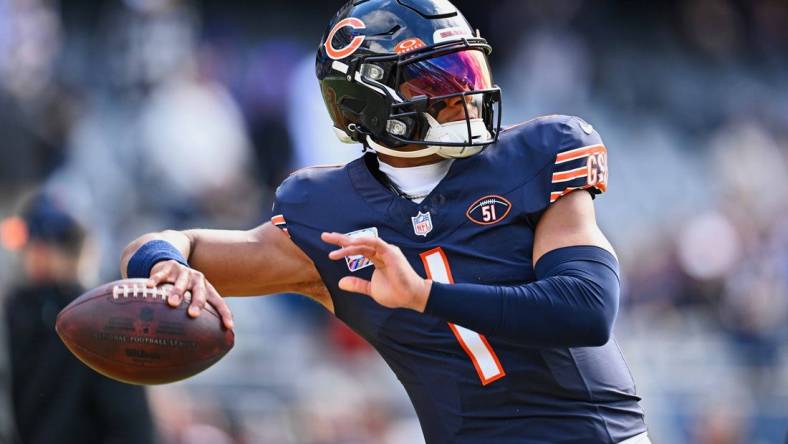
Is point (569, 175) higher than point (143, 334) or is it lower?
higher

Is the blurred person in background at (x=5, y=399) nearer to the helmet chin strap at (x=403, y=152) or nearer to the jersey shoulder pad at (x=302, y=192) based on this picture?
the jersey shoulder pad at (x=302, y=192)

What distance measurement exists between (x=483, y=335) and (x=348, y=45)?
0.88m

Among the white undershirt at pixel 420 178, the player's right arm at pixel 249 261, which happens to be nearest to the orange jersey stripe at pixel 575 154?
the white undershirt at pixel 420 178

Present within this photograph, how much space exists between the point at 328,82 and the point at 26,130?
4.78m

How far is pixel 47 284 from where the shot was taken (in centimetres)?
504

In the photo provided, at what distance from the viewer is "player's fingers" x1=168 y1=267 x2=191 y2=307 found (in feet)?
9.50

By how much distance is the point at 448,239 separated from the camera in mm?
3033

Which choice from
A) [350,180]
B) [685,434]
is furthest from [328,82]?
[685,434]

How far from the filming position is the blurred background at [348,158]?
705 cm

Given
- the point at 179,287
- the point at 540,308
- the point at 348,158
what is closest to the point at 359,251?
the point at 540,308

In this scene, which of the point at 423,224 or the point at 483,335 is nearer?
the point at 483,335

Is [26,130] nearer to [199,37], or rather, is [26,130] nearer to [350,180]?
[199,37]

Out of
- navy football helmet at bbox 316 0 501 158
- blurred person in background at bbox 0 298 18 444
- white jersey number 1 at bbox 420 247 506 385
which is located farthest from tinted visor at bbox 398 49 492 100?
blurred person in background at bbox 0 298 18 444

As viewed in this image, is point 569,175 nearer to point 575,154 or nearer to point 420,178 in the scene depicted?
point 575,154
